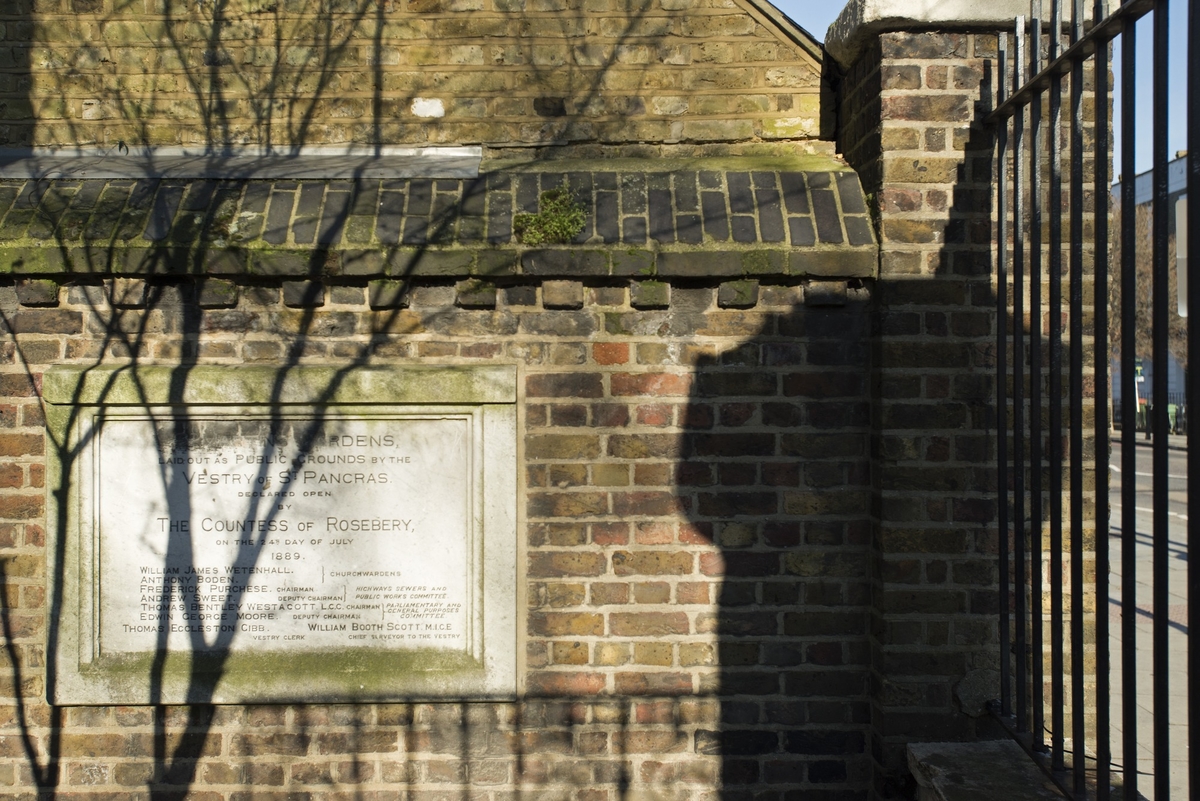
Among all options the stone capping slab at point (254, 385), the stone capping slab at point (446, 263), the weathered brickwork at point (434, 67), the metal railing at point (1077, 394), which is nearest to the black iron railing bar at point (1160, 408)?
the metal railing at point (1077, 394)

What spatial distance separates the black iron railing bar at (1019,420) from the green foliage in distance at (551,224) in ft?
4.90

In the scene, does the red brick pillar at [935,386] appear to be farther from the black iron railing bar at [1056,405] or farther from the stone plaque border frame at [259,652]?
the stone plaque border frame at [259,652]

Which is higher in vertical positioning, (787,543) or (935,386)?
(935,386)

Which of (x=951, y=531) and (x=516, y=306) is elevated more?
(x=516, y=306)

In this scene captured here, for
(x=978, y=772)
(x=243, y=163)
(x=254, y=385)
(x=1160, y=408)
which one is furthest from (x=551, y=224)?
(x=978, y=772)

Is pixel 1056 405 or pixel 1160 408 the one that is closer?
pixel 1160 408

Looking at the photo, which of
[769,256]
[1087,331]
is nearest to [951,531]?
[1087,331]

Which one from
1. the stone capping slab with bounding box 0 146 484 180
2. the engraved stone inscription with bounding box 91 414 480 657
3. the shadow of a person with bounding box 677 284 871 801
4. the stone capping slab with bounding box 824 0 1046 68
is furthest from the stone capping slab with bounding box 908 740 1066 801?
the stone capping slab with bounding box 0 146 484 180

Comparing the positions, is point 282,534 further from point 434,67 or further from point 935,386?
point 935,386

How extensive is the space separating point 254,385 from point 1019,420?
264 centimetres

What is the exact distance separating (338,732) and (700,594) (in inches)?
56.2

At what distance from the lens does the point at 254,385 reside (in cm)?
327

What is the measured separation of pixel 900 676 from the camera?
3.20 metres

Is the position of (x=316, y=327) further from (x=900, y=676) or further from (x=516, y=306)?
(x=900, y=676)
